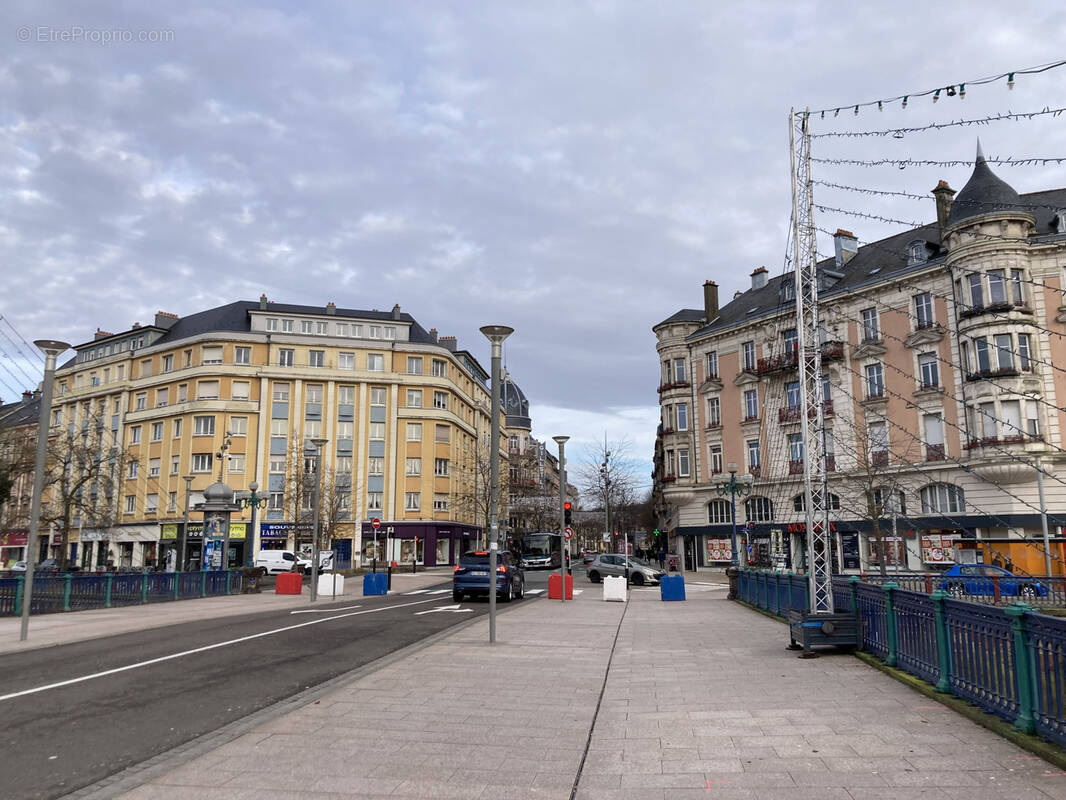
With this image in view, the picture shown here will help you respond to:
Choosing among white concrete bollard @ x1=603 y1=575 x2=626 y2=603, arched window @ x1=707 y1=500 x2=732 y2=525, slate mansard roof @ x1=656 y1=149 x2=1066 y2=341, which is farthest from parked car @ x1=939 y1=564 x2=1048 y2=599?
arched window @ x1=707 y1=500 x2=732 y2=525

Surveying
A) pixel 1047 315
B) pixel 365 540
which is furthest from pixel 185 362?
pixel 1047 315

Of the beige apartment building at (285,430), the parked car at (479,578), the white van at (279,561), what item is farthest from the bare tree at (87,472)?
the parked car at (479,578)

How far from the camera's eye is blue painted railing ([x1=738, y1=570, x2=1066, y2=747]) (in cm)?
584

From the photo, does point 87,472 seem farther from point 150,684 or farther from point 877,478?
point 877,478

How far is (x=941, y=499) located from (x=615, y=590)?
2182 cm

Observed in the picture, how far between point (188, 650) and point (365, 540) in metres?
50.4

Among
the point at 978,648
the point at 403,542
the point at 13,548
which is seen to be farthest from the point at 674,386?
the point at 13,548

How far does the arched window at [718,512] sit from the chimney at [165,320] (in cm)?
4975

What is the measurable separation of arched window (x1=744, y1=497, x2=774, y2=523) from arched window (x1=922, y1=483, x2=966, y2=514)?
9706 mm

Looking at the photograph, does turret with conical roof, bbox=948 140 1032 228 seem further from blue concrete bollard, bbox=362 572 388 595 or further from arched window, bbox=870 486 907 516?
blue concrete bollard, bbox=362 572 388 595

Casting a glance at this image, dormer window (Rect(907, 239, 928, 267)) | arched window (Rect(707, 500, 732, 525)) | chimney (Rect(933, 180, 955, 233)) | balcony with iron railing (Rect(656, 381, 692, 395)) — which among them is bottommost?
arched window (Rect(707, 500, 732, 525))

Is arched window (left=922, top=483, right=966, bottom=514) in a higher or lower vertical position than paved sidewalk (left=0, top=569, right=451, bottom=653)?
higher

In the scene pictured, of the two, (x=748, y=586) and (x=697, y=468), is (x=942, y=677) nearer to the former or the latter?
(x=748, y=586)

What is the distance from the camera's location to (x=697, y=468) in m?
51.3
